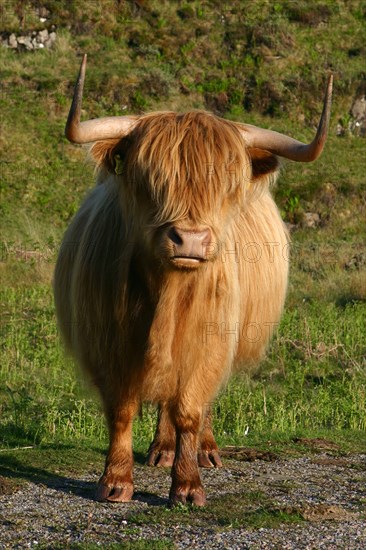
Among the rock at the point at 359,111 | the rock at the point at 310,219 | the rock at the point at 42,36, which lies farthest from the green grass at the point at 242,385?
the rock at the point at 42,36

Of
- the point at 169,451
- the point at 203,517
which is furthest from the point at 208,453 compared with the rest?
the point at 203,517

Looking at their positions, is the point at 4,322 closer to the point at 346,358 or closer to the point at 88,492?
the point at 346,358

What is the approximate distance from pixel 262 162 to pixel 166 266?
2.88ft

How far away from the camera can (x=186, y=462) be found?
5203 mm

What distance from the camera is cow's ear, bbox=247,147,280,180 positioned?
17.2ft

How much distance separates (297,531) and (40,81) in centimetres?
1889

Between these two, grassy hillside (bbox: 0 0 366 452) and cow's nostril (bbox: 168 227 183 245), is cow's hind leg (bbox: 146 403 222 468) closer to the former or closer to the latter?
grassy hillside (bbox: 0 0 366 452)

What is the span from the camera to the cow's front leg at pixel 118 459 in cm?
511

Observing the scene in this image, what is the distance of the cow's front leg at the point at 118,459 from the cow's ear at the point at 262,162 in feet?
4.55

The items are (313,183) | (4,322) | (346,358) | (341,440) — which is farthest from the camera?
(313,183)

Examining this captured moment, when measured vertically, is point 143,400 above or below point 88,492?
above

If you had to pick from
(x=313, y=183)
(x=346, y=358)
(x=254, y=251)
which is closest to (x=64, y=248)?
(x=254, y=251)

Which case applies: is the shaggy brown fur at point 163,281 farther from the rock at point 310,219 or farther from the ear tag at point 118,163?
the rock at point 310,219

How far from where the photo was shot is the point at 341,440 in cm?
707
